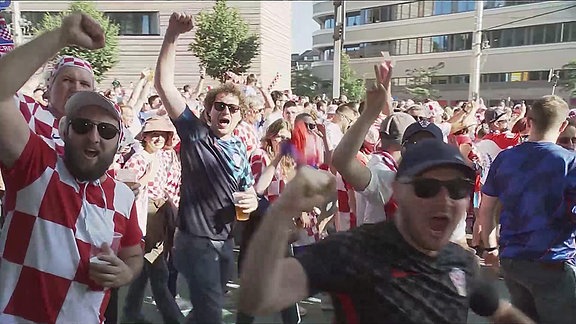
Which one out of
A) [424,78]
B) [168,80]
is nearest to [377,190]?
[168,80]

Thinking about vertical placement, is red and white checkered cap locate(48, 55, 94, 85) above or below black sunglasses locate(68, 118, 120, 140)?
above

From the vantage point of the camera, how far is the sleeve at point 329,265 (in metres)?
1.41

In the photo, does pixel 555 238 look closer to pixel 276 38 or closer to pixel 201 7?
pixel 201 7

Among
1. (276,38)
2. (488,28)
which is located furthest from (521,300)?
(488,28)

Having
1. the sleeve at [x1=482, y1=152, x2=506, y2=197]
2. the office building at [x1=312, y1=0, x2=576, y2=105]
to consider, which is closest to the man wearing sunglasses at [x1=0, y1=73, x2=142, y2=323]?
the sleeve at [x1=482, y1=152, x2=506, y2=197]

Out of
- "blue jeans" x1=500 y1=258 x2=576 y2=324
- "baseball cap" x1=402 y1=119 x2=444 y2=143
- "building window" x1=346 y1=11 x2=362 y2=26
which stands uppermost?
"building window" x1=346 y1=11 x2=362 y2=26

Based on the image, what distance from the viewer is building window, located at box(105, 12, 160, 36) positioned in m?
36.3

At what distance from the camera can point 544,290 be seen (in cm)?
317

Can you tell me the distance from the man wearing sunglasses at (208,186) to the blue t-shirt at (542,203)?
1.54m

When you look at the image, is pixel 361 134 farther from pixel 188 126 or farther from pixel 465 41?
pixel 465 41

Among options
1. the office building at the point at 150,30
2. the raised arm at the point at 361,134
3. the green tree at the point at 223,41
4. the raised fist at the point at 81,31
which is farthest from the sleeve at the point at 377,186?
the office building at the point at 150,30

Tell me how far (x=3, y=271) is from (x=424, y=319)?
136 cm

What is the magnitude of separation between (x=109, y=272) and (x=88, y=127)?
48 cm

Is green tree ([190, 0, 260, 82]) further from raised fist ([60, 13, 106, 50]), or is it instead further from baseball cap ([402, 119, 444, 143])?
raised fist ([60, 13, 106, 50])
